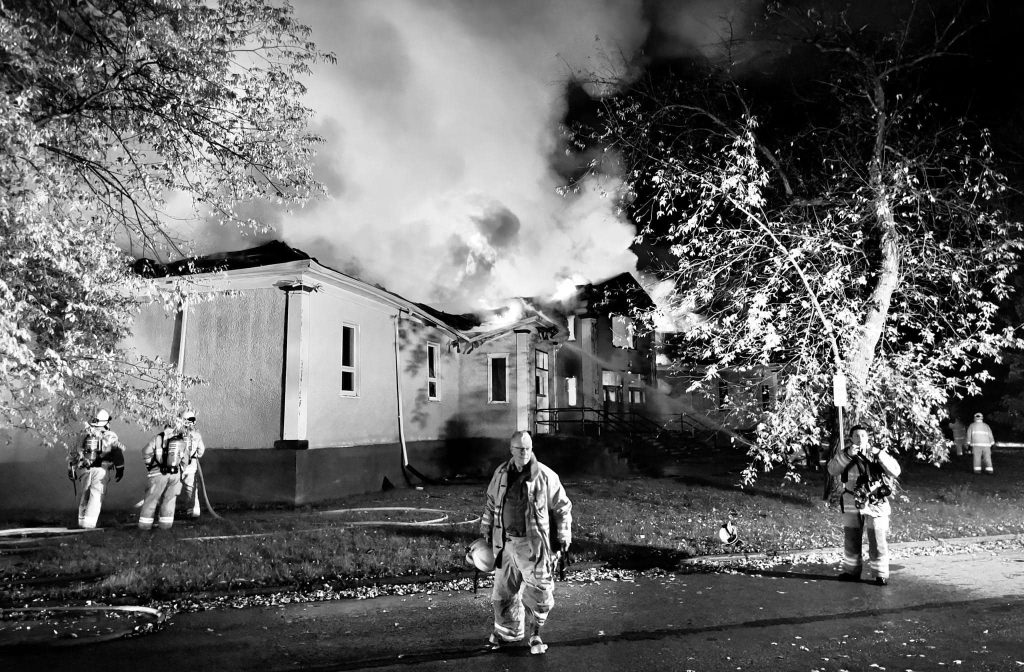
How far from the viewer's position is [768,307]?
13367 millimetres

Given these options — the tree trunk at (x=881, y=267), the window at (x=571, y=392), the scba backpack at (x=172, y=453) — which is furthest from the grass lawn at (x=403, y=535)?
the window at (x=571, y=392)

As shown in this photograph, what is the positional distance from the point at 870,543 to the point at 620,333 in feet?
84.7

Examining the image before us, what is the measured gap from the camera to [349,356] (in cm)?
1738

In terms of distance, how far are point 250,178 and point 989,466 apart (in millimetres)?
21432

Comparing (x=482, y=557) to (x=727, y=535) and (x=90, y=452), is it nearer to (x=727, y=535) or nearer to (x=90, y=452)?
(x=727, y=535)

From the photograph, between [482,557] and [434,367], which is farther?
[434,367]

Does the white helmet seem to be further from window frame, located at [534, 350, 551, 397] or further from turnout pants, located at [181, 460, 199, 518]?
window frame, located at [534, 350, 551, 397]

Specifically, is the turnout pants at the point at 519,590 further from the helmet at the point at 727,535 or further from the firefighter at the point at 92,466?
the firefighter at the point at 92,466

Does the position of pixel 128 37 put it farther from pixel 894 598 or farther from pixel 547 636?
pixel 894 598

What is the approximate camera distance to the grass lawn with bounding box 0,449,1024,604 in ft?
26.0

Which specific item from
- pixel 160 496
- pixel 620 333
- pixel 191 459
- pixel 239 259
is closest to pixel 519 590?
pixel 160 496

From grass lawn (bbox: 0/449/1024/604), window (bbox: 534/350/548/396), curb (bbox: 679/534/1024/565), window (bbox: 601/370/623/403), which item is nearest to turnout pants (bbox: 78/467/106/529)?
grass lawn (bbox: 0/449/1024/604)

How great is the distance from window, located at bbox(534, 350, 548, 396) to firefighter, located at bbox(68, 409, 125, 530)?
14962 millimetres

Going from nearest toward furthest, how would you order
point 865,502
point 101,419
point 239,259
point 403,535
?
point 865,502 < point 403,535 < point 101,419 < point 239,259
